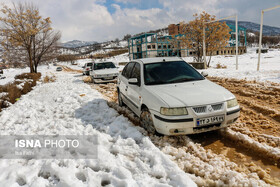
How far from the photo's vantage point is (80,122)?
5094mm

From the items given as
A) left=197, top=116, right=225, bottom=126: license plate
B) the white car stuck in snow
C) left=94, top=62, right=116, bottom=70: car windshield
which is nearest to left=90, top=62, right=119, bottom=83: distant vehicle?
left=94, top=62, right=116, bottom=70: car windshield

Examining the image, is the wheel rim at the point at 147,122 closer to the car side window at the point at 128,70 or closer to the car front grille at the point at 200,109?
the car front grille at the point at 200,109

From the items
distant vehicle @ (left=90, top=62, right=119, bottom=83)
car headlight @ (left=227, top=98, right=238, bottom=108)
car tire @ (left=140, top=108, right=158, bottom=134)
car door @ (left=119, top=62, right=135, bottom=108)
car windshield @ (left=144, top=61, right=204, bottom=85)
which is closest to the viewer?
car headlight @ (left=227, top=98, right=238, bottom=108)

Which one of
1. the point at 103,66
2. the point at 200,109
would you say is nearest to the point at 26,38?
the point at 103,66

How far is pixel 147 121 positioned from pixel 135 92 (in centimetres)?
97

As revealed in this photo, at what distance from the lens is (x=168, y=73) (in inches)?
186

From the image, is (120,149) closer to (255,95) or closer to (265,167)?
(265,167)

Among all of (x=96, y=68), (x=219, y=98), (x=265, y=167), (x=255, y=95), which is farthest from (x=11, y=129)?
(x=96, y=68)

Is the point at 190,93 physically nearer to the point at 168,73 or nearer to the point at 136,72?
the point at 168,73

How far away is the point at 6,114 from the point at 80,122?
3080 mm

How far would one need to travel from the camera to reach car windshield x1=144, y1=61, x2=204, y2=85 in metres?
4.50

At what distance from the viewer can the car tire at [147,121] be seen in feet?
12.9

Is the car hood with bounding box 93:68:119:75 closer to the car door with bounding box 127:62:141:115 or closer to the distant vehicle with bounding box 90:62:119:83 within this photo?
the distant vehicle with bounding box 90:62:119:83

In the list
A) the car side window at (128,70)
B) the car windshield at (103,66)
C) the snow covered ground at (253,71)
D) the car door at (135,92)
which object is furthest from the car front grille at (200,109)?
the car windshield at (103,66)
